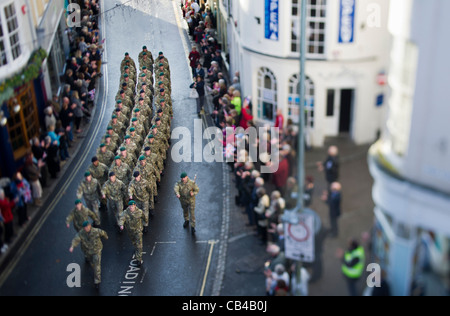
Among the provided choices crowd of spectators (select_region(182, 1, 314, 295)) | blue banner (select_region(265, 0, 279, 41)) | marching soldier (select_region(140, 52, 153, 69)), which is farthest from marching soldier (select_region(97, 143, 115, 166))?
marching soldier (select_region(140, 52, 153, 69))

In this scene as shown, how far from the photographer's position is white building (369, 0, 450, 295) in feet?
36.4

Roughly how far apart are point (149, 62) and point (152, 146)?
28.1ft

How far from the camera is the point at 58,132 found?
68.6ft

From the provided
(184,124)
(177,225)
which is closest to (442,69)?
(177,225)

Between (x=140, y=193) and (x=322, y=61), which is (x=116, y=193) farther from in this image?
(x=322, y=61)

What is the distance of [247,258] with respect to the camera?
15.9 meters

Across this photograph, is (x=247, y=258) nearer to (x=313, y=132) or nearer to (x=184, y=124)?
(x=313, y=132)

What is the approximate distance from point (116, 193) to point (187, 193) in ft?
6.23

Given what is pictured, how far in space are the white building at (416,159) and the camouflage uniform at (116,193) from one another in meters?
7.11

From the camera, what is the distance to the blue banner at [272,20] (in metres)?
18.7

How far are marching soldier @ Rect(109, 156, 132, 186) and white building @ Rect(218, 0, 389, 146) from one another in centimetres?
491

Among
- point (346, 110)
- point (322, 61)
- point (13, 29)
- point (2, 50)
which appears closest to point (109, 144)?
point (2, 50)

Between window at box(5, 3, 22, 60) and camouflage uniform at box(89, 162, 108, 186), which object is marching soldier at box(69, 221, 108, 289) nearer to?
camouflage uniform at box(89, 162, 108, 186)

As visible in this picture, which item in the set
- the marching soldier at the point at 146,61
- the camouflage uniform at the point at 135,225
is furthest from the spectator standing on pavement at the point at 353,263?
the marching soldier at the point at 146,61
